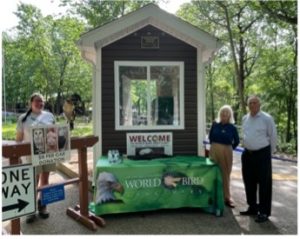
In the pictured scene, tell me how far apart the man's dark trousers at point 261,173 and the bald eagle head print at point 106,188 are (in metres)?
1.63

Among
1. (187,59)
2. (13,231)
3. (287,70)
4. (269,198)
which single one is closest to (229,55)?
(287,70)

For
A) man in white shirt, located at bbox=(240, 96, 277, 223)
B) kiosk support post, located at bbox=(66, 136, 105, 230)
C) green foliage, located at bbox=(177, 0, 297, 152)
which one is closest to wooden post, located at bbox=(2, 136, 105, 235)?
kiosk support post, located at bbox=(66, 136, 105, 230)

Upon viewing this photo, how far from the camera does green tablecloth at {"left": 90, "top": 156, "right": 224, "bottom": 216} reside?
455 cm

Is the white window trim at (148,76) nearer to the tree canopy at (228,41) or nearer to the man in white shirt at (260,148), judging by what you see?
the man in white shirt at (260,148)

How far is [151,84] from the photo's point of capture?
18.8 feet

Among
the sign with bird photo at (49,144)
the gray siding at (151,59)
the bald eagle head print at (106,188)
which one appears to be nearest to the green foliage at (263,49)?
the gray siding at (151,59)

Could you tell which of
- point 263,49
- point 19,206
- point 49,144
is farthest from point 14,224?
point 263,49

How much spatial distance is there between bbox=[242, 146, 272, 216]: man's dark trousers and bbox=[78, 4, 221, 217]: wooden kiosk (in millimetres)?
1303

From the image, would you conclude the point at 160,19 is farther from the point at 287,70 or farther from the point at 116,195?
the point at 287,70

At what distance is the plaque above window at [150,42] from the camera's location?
5684 millimetres

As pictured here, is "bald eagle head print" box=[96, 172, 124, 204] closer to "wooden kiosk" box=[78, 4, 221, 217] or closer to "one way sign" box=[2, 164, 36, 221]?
"wooden kiosk" box=[78, 4, 221, 217]

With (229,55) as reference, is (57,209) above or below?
below

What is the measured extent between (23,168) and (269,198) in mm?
2998

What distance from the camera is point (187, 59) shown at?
5.75 meters
